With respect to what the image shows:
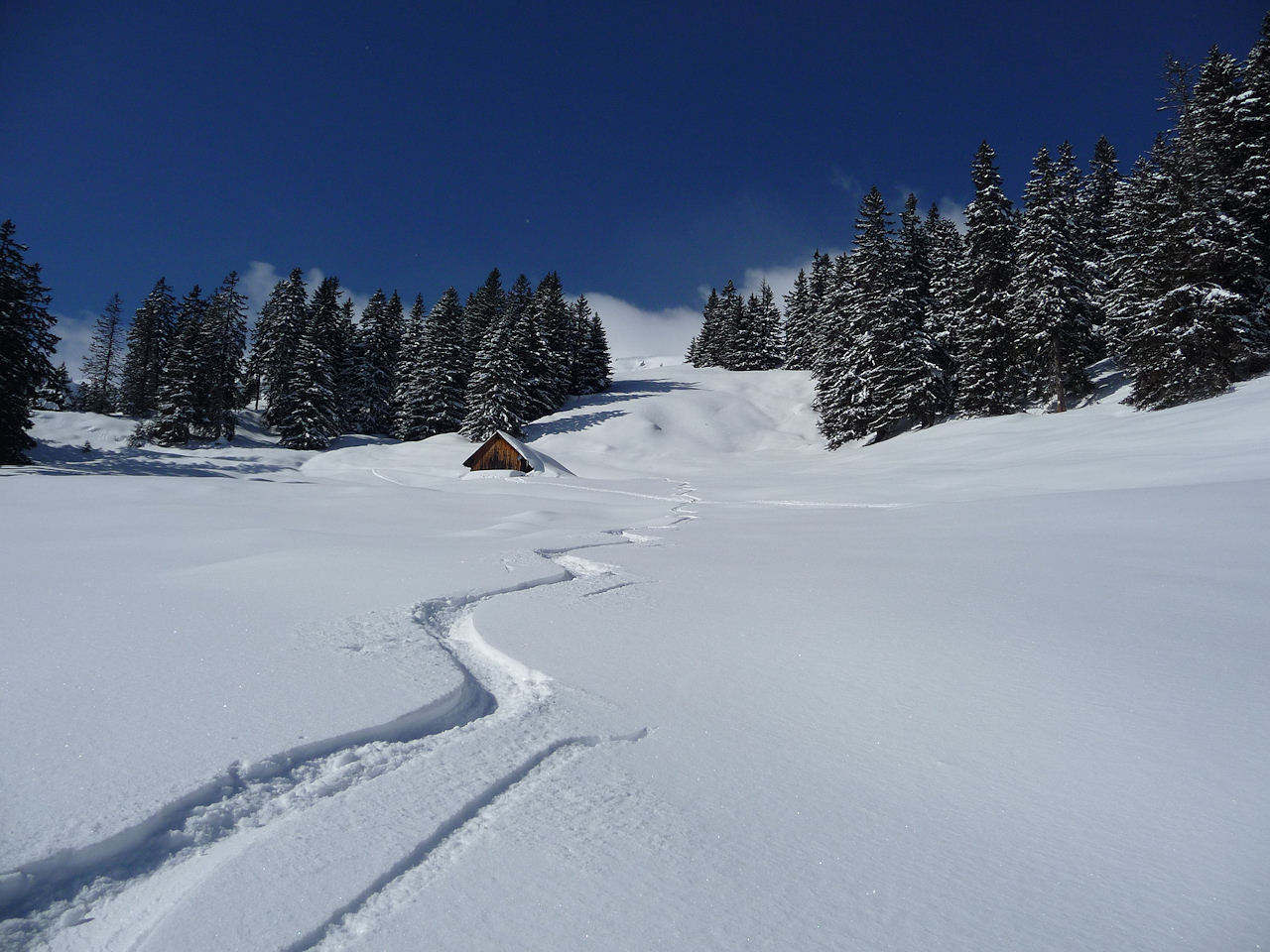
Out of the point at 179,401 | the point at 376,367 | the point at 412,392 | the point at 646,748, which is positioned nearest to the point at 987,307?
the point at 646,748

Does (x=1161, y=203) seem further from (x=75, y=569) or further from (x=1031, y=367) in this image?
(x=75, y=569)

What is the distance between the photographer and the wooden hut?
29.7m

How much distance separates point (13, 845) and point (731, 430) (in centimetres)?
4393

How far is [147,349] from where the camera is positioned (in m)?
49.7

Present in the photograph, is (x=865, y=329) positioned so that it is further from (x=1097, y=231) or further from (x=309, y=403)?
(x=309, y=403)

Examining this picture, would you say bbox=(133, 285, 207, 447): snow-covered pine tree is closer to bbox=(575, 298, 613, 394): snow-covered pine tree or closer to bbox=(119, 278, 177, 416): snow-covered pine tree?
bbox=(119, 278, 177, 416): snow-covered pine tree

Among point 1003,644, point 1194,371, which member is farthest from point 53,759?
point 1194,371

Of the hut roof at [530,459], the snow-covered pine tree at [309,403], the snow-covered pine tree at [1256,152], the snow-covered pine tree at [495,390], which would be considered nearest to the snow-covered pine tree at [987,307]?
the snow-covered pine tree at [1256,152]

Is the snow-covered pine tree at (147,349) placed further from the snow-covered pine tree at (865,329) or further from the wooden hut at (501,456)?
the snow-covered pine tree at (865,329)

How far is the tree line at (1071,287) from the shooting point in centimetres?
1955

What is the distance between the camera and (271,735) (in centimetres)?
202

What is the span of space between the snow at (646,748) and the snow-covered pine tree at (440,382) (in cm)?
3936

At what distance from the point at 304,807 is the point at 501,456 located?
29.3 metres

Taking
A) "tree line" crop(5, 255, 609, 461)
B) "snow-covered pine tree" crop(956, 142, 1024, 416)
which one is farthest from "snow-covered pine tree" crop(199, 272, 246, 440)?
"snow-covered pine tree" crop(956, 142, 1024, 416)
